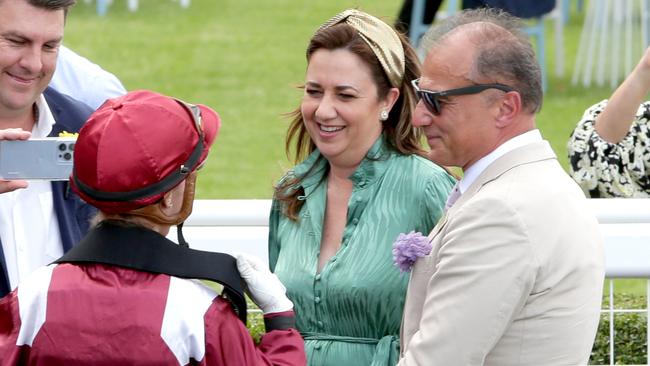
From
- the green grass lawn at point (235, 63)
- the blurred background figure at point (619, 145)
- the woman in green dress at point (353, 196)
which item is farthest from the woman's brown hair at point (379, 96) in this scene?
the green grass lawn at point (235, 63)

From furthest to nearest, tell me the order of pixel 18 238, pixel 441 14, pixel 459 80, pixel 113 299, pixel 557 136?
1. pixel 441 14
2. pixel 557 136
3. pixel 18 238
4. pixel 459 80
5. pixel 113 299

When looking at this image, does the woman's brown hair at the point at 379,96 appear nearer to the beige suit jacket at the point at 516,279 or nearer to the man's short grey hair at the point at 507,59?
the man's short grey hair at the point at 507,59

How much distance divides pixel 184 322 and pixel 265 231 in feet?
4.05

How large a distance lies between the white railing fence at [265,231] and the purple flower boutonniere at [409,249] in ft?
2.98

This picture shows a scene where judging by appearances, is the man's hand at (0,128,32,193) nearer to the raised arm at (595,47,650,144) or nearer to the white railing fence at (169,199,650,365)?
the white railing fence at (169,199,650,365)

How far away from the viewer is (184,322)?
2777mm

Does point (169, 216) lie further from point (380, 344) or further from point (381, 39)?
point (381, 39)

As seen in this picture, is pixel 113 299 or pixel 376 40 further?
pixel 376 40

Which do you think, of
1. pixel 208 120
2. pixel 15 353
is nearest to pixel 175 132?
pixel 208 120

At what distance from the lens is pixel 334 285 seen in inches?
139

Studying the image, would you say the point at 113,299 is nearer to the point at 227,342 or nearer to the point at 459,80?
the point at 227,342

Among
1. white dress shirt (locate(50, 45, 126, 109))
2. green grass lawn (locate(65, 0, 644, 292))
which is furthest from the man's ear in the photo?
green grass lawn (locate(65, 0, 644, 292))

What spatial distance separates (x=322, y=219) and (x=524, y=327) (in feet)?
3.19

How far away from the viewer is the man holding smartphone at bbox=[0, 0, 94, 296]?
3479 millimetres
